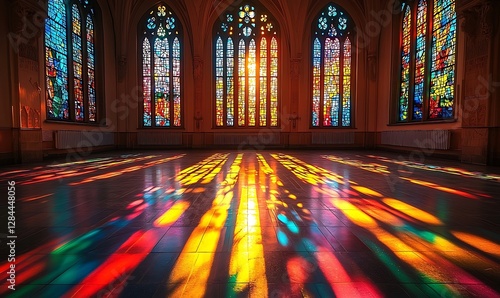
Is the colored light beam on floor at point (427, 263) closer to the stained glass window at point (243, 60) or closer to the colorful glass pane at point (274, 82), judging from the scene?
the colorful glass pane at point (274, 82)

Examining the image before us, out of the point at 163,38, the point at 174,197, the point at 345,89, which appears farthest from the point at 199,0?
the point at 174,197

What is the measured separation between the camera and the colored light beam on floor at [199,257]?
1.95 metres

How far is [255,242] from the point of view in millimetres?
2746

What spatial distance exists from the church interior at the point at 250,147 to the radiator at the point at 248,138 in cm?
9

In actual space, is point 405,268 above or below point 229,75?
below

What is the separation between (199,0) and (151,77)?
5224mm

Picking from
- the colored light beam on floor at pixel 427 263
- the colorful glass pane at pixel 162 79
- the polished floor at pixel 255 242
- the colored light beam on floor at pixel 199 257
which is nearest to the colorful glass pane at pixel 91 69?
the colorful glass pane at pixel 162 79

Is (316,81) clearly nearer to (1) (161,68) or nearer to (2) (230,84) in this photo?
(2) (230,84)

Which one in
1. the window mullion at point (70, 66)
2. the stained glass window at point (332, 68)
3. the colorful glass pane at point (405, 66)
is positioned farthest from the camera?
the stained glass window at point (332, 68)

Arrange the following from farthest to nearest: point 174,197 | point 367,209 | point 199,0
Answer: point 199,0, point 174,197, point 367,209

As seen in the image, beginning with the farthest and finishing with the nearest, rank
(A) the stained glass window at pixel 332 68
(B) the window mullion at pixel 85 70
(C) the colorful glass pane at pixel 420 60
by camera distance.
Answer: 1. (A) the stained glass window at pixel 332 68
2. (B) the window mullion at pixel 85 70
3. (C) the colorful glass pane at pixel 420 60

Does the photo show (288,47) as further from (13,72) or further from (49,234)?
(49,234)

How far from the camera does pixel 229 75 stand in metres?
18.0

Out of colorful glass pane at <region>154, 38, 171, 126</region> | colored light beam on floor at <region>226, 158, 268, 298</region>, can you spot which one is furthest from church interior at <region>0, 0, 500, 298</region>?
colorful glass pane at <region>154, 38, 171, 126</region>
